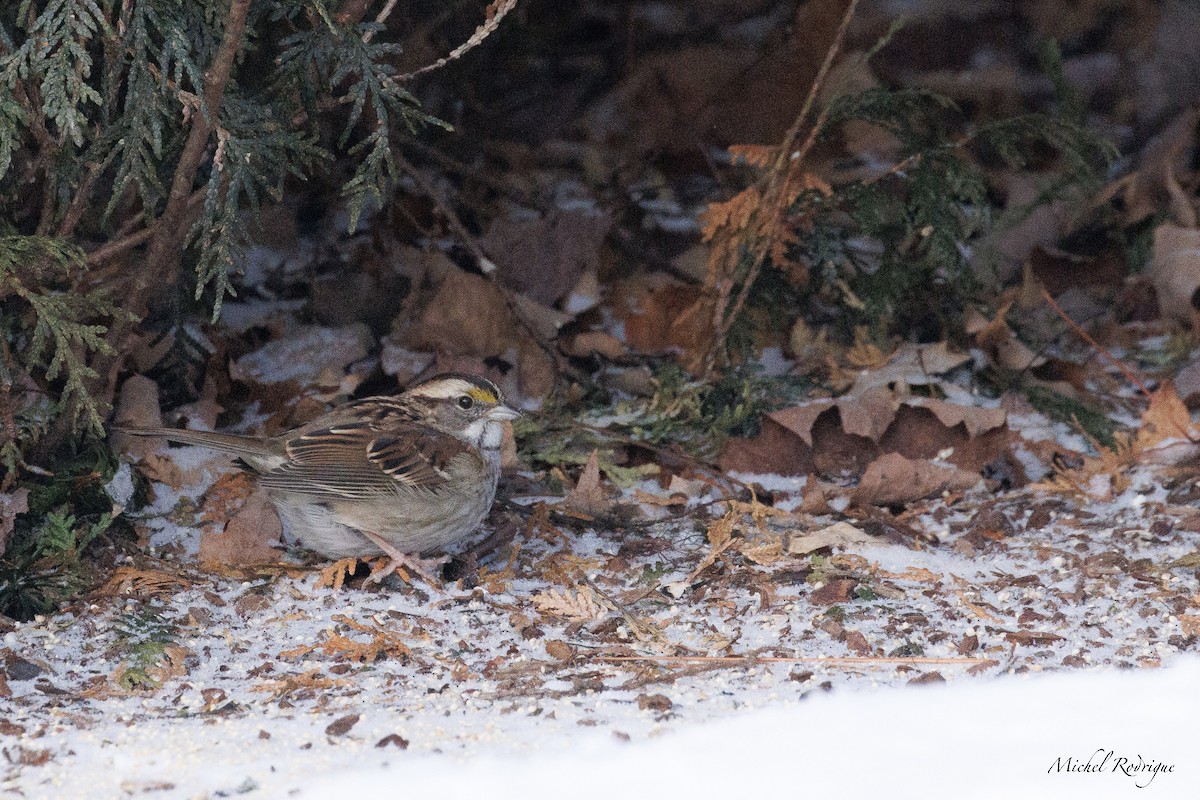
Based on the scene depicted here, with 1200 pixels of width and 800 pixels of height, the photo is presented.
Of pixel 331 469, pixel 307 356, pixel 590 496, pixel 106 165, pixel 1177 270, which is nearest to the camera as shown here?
pixel 106 165

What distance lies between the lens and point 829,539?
160 inches

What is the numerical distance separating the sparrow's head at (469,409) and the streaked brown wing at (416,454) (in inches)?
4.7

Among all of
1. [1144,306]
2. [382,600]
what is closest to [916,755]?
[382,600]

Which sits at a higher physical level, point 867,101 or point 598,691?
point 867,101

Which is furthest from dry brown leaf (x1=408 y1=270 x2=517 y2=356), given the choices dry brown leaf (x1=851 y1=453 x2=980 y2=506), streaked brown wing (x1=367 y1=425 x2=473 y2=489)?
dry brown leaf (x1=851 y1=453 x2=980 y2=506)

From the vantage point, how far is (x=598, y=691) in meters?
3.19

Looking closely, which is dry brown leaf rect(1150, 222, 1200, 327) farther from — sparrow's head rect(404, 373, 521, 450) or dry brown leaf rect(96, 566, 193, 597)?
dry brown leaf rect(96, 566, 193, 597)

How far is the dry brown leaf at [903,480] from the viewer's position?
441 cm

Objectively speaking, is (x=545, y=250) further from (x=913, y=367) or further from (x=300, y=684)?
(x=300, y=684)

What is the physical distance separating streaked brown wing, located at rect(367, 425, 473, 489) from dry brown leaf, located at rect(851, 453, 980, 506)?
130cm

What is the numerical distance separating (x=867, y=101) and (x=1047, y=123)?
2.14 ft

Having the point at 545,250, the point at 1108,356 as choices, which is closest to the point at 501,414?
the point at 545,250

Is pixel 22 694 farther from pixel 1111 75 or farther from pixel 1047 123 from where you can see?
pixel 1111 75
